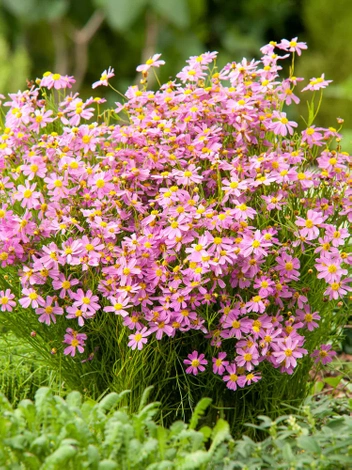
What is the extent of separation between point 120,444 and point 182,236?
52cm

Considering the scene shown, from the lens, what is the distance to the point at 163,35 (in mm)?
8719

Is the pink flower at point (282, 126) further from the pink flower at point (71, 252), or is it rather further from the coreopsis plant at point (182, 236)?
the pink flower at point (71, 252)

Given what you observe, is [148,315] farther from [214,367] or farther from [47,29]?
[47,29]

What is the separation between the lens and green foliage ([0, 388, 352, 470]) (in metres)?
1.44

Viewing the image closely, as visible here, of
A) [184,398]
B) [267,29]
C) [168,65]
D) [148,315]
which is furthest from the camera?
[267,29]

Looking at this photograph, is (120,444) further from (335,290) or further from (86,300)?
(335,290)

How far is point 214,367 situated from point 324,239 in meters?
0.41

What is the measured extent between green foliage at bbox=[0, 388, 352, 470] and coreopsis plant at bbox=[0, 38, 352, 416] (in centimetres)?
24

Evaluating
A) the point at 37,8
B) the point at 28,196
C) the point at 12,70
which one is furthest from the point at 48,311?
the point at 37,8

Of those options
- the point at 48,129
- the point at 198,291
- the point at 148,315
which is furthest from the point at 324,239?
the point at 48,129

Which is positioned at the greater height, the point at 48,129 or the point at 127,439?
the point at 48,129

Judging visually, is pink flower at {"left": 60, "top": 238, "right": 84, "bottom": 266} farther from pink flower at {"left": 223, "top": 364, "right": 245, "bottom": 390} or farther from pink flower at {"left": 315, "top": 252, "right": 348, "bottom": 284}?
pink flower at {"left": 315, "top": 252, "right": 348, "bottom": 284}

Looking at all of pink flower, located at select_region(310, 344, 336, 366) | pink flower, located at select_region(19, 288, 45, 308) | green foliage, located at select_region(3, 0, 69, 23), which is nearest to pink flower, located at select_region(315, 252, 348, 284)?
pink flower, located at select_region(310, 344, 336, 366)

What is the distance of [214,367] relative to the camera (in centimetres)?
184
